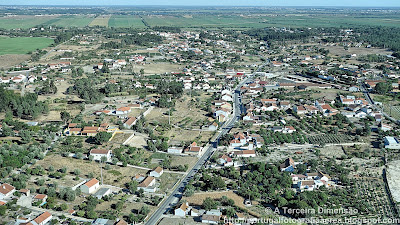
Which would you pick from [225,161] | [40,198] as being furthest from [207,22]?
[40,198]

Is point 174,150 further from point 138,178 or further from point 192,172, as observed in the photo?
point 138,178

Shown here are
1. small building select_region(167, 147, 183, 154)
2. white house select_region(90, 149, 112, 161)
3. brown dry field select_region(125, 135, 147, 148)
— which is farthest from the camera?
brown dry field select_region(125, 135, 147, 148)

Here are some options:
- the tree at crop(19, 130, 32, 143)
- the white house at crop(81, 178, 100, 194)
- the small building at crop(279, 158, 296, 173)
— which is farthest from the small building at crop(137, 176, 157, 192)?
the tree at crop(19, 130, 32, 143)

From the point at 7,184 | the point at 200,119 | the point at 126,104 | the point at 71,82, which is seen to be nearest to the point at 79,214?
the point at 7,184

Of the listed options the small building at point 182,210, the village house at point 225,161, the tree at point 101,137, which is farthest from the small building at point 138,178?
the tree at point 101,137

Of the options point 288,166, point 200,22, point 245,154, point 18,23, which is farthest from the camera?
point 200,22

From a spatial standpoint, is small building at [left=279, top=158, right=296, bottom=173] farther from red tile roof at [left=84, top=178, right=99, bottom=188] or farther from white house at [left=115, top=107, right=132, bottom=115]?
white house at [left=115, top=107, right=132, bottom=115]
